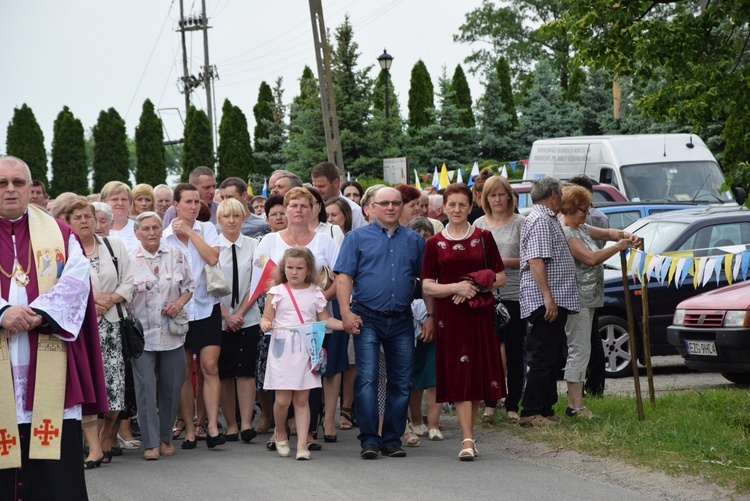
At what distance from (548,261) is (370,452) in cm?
226

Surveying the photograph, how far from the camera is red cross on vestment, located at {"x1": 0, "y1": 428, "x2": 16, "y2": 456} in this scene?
20.7 feet

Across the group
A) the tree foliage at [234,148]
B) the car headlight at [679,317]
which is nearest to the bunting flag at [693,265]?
the car headlight at [679,317]

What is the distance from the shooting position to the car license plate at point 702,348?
12258 mm

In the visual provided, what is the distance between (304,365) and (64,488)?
133 inches

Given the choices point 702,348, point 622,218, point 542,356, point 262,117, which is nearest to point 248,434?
point 542,356

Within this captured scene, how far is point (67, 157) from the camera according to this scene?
187 ft

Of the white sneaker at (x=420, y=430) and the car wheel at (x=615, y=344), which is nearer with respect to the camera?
the white sneaker at (x=420, y=430)

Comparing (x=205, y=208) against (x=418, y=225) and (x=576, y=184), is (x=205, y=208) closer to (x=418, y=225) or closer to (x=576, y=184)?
(x=418, y=225)

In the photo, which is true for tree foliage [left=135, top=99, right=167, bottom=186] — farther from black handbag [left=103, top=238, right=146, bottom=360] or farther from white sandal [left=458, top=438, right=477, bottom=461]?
white sandal [left=458, top=438, right=477, bottom=461]

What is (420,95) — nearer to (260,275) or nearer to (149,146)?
(149,146)

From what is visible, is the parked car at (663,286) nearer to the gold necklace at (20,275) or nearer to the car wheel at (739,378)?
the car wheel at (739,378)

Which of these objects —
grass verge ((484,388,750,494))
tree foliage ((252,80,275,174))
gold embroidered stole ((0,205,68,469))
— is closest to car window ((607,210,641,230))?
grass verge ((484,388,750,494))

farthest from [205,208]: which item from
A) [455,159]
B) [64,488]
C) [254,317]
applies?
[455,159]

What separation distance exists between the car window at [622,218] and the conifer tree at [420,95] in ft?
105
